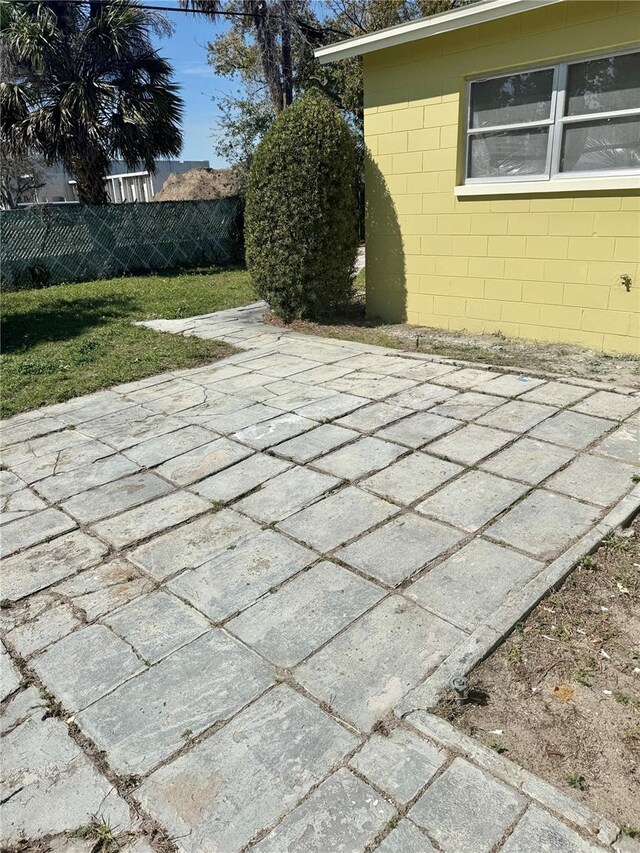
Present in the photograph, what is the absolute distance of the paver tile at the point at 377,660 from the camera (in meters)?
1.88

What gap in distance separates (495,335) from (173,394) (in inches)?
134

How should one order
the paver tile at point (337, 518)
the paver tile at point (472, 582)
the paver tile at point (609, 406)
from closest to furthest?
1. the paver tile at point (472, 582)
2. the paver tile at point (337, 518)
3. the paver tile at point (609, 406)

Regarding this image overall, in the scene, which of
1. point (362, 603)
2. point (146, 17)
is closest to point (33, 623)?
point (362, 603)

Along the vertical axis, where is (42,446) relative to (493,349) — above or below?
below

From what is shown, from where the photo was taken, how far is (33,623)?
7.66ft

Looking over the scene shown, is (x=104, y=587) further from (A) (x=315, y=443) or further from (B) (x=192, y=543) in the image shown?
(A) (x=315, y=443)

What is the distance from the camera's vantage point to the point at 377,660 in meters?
2.04

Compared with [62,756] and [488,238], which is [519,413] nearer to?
[488,238]

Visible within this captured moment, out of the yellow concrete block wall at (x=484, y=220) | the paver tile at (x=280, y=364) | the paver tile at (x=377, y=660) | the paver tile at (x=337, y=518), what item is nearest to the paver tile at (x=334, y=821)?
the paver tile at (x=377, y=660)

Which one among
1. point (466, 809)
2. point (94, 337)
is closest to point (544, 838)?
point (466, 809)

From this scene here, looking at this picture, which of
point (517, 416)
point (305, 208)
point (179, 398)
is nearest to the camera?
point (517, 416)

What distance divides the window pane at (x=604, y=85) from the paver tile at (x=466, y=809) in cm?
541

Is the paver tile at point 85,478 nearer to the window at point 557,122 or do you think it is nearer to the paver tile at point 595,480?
the paver tile at point 595,480

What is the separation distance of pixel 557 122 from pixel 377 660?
528 centimetres
